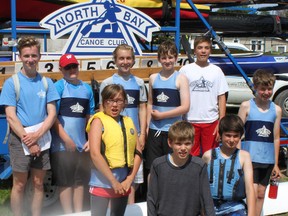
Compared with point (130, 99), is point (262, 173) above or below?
below

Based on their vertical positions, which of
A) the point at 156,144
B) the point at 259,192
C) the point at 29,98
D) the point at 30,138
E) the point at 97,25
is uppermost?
the point at 97,25

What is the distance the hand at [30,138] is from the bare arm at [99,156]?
A: 2.24ft

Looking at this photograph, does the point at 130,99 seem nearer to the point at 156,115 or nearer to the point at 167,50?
the point at 156,115

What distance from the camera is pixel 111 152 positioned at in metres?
3.79

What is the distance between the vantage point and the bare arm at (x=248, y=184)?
354 cm

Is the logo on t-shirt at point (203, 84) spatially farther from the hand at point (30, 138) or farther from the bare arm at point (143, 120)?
the hand at point (30, 138)

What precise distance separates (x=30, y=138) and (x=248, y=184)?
69.4 inches

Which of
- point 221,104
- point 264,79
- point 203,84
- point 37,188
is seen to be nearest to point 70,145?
point 37,188

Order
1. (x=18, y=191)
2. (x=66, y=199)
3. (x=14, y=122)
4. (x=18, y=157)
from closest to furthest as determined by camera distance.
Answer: (x=14, y=122), (x=18, y=157), (x=18, y=191), (x=66, y=199)

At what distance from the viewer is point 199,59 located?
16.5ft

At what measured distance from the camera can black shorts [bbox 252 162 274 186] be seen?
464cm

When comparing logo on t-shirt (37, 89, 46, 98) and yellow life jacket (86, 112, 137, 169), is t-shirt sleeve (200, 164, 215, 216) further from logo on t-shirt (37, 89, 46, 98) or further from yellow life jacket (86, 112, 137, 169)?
logo on t-shirt (37, 89, 46, 98)

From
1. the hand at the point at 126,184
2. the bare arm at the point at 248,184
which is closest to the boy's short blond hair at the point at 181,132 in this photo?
the bare arm at the point at 248,184

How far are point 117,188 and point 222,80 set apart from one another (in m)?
1.83
